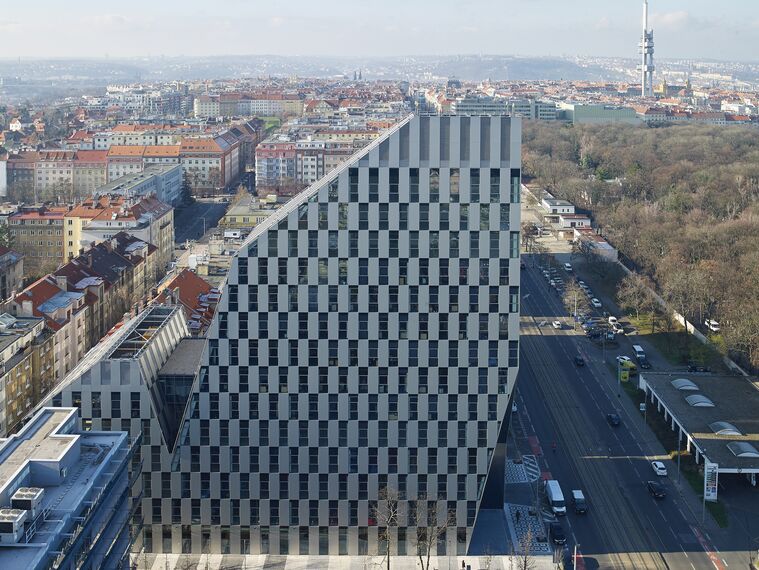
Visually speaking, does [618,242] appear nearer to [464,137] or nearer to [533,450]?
[533,450]

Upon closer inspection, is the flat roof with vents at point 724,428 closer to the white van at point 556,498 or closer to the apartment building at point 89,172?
the white van at point 556,498

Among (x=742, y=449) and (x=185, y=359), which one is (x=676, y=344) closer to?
(x=742, y=449)

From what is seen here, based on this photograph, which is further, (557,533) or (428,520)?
(557,533)

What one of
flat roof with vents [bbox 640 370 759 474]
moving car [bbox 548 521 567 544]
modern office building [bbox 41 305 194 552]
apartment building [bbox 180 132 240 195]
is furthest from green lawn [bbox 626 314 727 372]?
apartment building [bbox 180 132 240 195]

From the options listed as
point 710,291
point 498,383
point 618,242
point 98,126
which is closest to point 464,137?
point 498,383

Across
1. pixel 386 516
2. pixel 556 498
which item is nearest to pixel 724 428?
pixel 556 498

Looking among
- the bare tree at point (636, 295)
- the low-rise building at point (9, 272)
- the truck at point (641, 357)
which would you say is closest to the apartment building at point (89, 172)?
the low-rise building at point (9, 272)

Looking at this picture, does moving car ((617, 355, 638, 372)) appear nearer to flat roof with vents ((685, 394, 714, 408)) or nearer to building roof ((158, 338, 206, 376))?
flat roof with vents ((685, 394, 714, 408))
